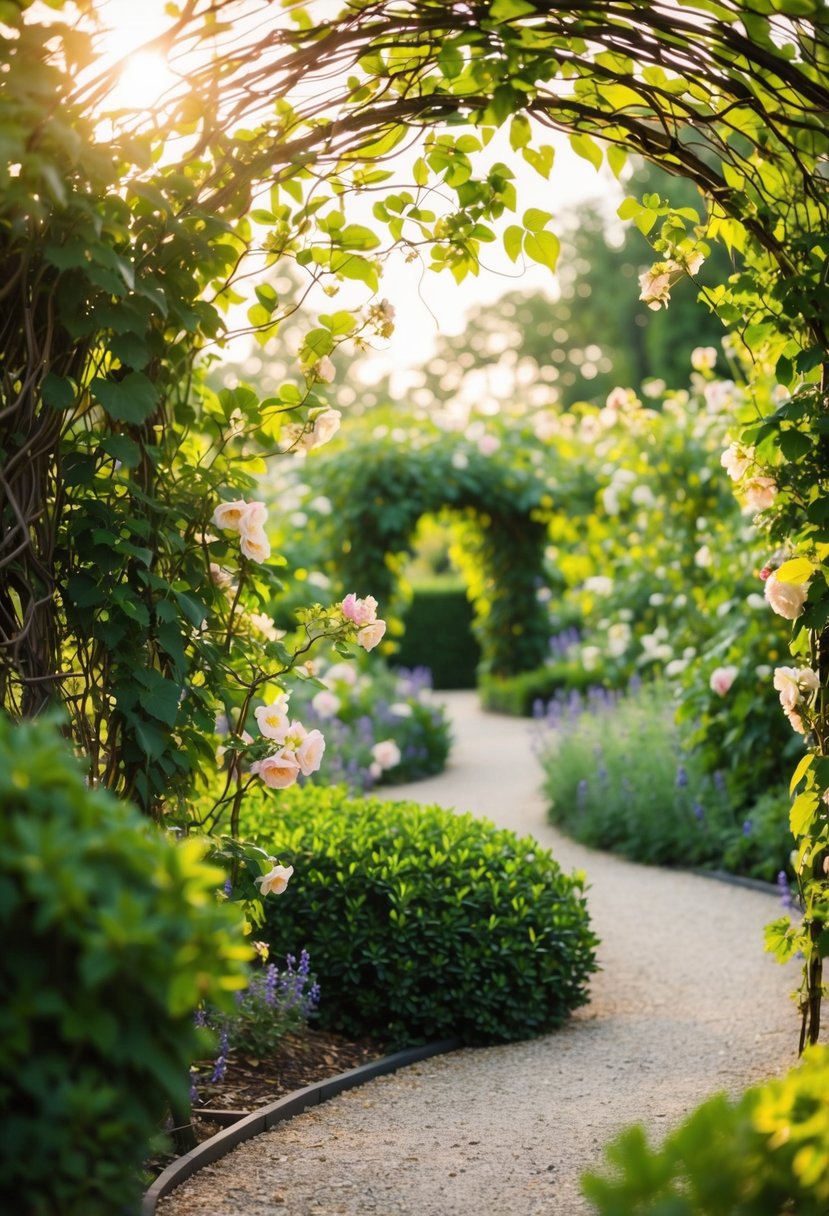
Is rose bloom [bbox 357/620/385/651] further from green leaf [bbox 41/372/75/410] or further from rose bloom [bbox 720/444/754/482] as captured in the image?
rose bloom [bbox 720/444/754/482]

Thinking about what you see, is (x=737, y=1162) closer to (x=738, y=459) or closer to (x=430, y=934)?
(x=738, y=459)

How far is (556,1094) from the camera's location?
3141 millimetres

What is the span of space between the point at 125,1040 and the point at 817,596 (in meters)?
1.86

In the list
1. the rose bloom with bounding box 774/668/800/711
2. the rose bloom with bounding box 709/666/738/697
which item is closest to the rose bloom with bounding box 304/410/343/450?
the rose bloom with bounding box 774/668/800/711

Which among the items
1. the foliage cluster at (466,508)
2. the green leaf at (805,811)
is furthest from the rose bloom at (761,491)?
the foliage cluster at (466,508)

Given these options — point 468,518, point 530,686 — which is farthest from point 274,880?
point 468,518

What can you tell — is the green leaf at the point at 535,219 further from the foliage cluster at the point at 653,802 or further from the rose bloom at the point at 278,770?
the foliage cluster at the point at 653,802

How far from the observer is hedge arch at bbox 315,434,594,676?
10555 millimetres

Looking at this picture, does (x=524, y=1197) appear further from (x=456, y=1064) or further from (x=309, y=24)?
(x=309, y=24)

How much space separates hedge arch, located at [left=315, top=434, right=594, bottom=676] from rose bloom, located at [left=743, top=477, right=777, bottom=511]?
7.43 metres

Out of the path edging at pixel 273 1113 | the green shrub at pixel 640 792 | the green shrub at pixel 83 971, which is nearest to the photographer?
the green shrub at pixel 83 971

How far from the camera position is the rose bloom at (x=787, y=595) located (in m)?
2.73

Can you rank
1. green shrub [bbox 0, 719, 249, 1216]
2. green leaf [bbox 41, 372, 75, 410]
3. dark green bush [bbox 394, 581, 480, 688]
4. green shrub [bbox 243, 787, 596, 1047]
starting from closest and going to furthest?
green shrub [bbox 0, 719, 249, 1216] < green leaf [bbox 41, 372, 75, 410] < green shrub [bbox 243, 787, 596, 1047] < dark green bush [bbox 394, 581, 480, 688]

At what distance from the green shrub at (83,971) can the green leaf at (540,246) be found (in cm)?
178
